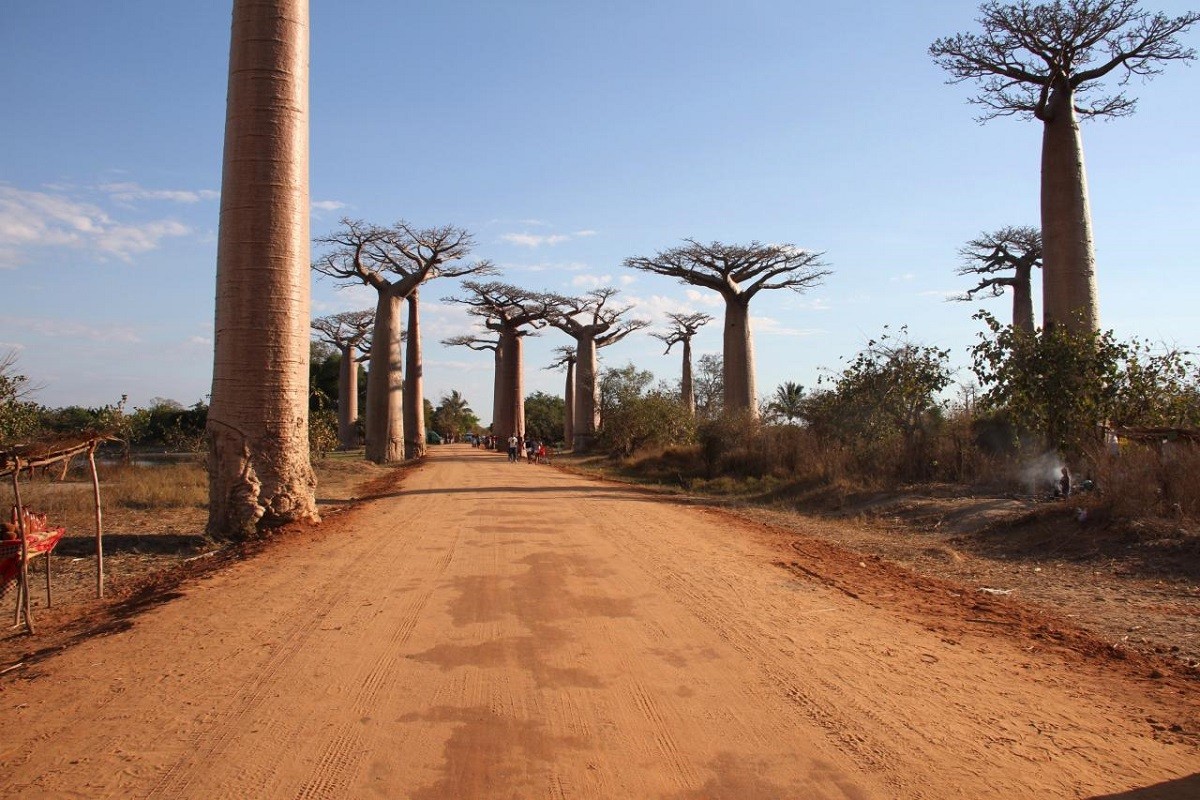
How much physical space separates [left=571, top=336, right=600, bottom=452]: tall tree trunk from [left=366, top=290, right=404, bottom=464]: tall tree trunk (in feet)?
Answer: 34.0

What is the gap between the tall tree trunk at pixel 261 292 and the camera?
877 centimetres

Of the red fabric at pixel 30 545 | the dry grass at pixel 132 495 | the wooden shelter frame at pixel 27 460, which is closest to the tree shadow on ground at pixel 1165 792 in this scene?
the wooden shelter frame at pixel 27 460

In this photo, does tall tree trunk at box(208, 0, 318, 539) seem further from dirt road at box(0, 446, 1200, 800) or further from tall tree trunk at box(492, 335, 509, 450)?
tall tree trunk at box(492, 335, 509, 450)

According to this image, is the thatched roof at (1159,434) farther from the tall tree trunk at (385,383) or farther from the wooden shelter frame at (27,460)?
the tall tree trunk at (385,383)

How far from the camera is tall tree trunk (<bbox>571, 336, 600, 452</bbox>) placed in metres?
37.7

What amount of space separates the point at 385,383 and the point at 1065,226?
68.8 ft

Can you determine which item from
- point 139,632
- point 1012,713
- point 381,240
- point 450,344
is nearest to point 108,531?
point 139,632

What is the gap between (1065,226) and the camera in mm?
14547

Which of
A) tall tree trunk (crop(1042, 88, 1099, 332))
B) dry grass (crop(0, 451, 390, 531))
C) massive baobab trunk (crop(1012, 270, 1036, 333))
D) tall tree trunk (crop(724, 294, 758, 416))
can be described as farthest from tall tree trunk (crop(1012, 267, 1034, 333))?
dry grass (crop(0, 451, 390, 531))

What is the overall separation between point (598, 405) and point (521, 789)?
34.5 meters

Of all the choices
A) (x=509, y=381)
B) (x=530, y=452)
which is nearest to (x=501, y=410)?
(x=509, y=381)

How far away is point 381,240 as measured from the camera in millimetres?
28141

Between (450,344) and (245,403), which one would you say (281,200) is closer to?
(245,403)

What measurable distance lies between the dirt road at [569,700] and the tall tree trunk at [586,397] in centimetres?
3123
